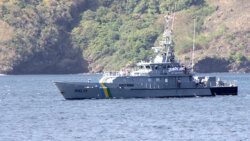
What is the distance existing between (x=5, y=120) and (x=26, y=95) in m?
60.1

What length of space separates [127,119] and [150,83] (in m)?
27.8

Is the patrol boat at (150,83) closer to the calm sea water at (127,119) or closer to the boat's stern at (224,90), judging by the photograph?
the calm sea water at (127,119)

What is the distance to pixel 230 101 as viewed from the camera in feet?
454

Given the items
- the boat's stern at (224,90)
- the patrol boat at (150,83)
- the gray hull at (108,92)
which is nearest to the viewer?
Answer: the patrol boat at (150,83)

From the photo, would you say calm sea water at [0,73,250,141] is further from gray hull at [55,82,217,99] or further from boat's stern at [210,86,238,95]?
gray hull at [55,82,217,99]

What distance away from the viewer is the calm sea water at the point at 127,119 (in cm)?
9219

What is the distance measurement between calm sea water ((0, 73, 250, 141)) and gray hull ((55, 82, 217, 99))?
4.02ft

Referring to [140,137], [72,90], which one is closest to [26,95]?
[72,90]

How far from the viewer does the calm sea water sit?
92.2 m

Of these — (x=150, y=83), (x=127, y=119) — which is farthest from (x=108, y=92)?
(x=127, y=119)

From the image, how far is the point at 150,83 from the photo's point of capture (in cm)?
13650

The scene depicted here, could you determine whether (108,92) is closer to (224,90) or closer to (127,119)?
(224,90)

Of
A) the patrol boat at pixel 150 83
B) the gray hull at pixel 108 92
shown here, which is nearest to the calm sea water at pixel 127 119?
the gray hull at pixel 108 92

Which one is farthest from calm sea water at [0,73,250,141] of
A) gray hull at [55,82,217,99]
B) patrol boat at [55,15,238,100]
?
patrol boat at [55,15,238,100]
